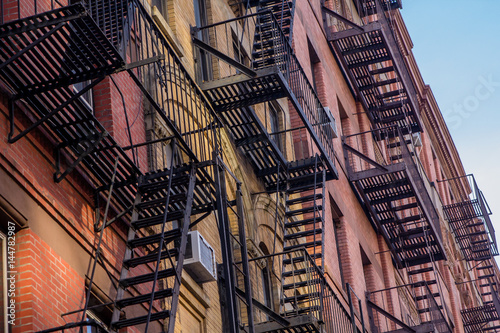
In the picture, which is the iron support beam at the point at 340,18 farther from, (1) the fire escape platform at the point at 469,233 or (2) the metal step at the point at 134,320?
(2) the metal step at the point at 134,320

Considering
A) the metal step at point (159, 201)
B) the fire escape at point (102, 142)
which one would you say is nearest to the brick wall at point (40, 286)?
the fire escape at point (102, 142)

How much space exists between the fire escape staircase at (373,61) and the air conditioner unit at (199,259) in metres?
14.8

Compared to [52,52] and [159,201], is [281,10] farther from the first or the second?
[52,52]

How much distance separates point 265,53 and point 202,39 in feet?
4.57

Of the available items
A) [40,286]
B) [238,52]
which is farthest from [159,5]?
[40,286]

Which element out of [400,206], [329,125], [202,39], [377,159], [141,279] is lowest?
[141,279]

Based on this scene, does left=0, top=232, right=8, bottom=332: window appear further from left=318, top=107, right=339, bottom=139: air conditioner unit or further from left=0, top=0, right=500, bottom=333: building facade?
left=318, top=107, right=339, bottom=139: air conditioner unit

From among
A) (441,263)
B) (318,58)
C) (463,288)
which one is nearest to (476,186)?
(441,263)

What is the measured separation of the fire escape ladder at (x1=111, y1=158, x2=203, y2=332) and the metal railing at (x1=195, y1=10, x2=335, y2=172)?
4229 mm

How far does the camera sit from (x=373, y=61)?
30.2 meters

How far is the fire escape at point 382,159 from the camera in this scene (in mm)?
27188

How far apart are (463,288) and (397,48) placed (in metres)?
16.5

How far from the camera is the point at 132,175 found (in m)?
12.5

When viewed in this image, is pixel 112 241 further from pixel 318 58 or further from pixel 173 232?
pixel 318 58
